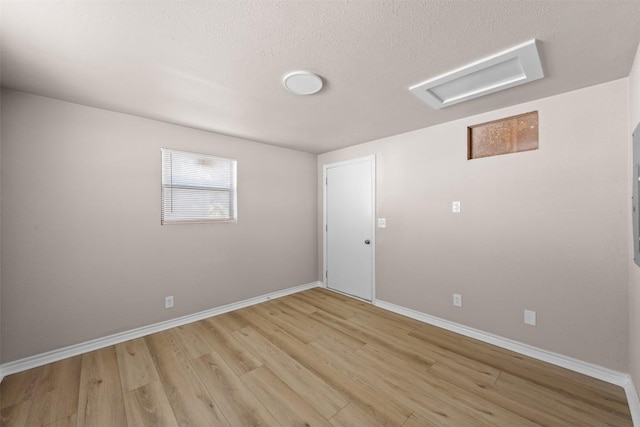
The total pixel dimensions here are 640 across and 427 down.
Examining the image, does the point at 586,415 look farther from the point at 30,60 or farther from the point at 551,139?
the point at 30,60

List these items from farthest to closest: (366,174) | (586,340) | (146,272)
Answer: (366,174) < (146,272) < (586,340)

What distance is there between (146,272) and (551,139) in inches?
161

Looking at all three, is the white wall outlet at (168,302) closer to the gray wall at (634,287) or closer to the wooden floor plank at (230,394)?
the wooden floor plank at (230,394)

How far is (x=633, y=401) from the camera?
1650mm

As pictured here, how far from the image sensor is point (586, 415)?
5.27 feet

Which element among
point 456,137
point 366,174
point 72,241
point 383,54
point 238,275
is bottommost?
point 238,275

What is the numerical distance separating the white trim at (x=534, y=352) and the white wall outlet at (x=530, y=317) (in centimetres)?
21

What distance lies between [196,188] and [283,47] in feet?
6.91

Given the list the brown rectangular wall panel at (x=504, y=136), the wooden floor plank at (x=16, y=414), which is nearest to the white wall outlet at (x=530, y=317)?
the brown rectangular wall panel at (x=504, y=136)

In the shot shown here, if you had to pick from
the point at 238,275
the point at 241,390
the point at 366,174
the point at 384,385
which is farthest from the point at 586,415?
the point at 238,275

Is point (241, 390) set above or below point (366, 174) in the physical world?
below

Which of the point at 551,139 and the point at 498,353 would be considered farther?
the point at 498,353

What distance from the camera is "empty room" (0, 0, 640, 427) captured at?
145 cm

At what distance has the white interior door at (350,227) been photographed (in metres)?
3.59
